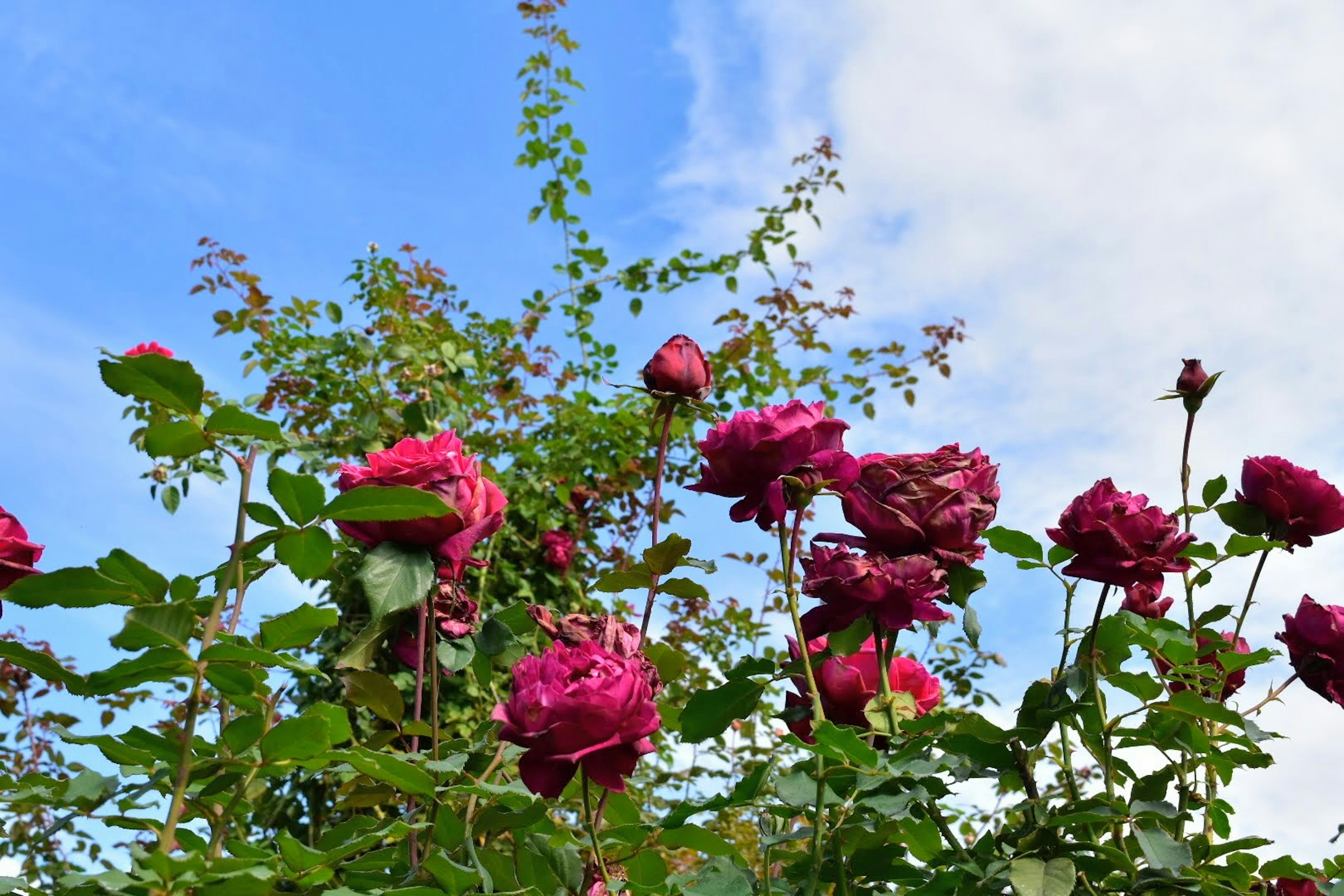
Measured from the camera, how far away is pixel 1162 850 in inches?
45.1

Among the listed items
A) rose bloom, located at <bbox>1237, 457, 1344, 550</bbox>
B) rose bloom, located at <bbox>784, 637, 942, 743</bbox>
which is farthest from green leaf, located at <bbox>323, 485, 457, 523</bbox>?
rose bloom, located at <bbox>1237, 457, 1344, 550</bbox>

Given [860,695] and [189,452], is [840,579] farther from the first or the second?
[189,452]

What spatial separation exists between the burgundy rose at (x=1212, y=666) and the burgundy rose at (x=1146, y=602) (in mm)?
60

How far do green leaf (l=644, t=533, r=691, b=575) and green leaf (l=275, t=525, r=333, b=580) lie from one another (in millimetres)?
467

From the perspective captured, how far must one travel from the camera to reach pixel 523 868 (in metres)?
1.14

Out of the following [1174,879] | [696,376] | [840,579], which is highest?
[696,376]

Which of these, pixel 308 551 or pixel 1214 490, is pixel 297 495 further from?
pixel 1214 490

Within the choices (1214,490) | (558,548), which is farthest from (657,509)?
(558,548)

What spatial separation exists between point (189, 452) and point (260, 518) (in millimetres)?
83

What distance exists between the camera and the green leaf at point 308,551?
0.92 metres

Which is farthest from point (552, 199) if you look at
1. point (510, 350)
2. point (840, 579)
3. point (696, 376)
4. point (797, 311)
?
point (840, 579)

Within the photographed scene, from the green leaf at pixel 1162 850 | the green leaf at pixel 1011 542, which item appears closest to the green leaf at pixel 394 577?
the green leaf at pixel 1011 542

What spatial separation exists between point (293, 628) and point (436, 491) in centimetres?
22

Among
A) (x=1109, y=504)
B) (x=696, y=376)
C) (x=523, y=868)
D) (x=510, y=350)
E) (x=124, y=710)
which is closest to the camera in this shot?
(x=523, y=868)
